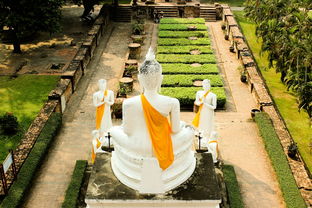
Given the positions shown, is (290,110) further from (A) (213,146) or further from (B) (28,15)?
(B) (28,15)

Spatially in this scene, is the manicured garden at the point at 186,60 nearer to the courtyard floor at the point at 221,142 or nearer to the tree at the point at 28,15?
the courtyard floor at the point at 221,142

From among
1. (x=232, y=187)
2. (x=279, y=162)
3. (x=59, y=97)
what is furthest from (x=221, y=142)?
(x=59, y=97)

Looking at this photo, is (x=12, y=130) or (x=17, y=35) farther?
(x=17, y=35)

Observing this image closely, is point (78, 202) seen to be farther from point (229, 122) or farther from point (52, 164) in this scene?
point (229, 122)

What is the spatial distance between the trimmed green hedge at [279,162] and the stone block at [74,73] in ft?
27.1

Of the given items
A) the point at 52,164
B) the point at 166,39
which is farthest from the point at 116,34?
the point at 52,164

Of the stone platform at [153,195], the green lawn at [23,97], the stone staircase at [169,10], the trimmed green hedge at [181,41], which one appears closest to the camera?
the stone platform at [153,195]

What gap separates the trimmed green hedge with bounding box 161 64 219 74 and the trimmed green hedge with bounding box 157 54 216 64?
2.22 ft

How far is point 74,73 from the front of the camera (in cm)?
2097

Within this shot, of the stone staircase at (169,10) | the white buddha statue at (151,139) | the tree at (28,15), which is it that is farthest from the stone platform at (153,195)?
the stone staircase at (169,10)

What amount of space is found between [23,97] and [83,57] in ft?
12.2

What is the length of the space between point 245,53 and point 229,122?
6.68m

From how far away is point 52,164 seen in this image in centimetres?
1561

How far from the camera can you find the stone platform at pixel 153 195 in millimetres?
10492
